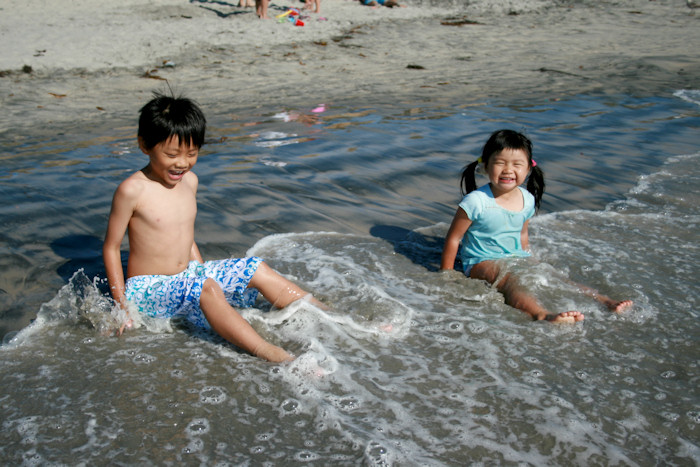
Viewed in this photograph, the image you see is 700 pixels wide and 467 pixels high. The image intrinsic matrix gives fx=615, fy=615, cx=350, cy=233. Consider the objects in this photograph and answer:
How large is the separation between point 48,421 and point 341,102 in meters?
6.82

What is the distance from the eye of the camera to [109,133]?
696cm

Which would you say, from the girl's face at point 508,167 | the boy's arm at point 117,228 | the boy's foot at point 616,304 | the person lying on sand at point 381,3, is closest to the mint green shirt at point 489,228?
the girl's face at point 508,167

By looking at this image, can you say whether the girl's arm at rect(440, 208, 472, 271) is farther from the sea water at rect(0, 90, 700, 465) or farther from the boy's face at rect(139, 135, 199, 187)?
the boy's face at rect(139, 135, 199, 187)

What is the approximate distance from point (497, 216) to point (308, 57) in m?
9.02

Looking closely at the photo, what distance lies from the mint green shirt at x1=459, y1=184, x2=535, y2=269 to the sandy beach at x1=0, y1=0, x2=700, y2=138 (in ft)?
15.6

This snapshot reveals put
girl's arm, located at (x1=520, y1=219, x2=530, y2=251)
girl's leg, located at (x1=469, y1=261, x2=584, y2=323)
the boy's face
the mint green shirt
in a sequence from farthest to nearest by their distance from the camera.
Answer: girl's arm, located at (x1=520, y1=219, x2=530, y2=251) → the mint green shirt → girl's leg, located at (x1=469, y1=261, x2=584, y2=323) → the boy's face

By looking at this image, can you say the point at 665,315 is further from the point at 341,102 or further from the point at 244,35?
the point at 244,35

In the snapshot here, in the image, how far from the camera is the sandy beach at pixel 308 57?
29.6ft

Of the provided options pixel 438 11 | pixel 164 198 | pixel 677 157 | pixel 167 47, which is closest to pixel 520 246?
pixel 164 198

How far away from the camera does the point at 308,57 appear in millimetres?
12094

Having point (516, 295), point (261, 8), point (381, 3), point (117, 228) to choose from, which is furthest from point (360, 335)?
point (381, 3)

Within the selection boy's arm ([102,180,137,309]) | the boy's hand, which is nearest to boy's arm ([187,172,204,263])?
boy's arm ([102,180,137,309])

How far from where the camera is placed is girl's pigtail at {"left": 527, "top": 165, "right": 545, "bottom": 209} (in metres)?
4.11

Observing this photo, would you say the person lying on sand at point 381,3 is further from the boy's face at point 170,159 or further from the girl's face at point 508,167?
the boy's face at point 170,159
